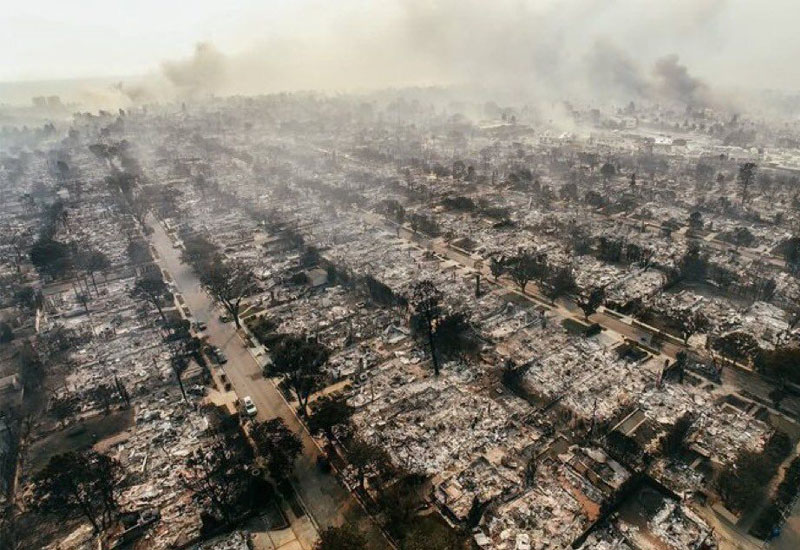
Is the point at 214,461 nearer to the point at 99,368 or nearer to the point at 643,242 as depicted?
the point at 99,368

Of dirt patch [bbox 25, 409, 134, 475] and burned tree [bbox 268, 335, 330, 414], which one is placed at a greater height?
burned tree [bbox 268, 335, 330, 414]

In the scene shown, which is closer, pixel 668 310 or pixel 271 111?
pixel 668 310

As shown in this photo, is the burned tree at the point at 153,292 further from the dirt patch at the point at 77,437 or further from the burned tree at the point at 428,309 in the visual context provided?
the burned tree at the point at 428,309

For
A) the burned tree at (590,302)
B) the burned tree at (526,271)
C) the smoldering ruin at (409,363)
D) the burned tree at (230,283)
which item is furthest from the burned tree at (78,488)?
the burned tree at (590,302)

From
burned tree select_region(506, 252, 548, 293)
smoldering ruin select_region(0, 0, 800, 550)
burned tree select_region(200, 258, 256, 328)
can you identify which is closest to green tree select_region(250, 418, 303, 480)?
smoldering ruin select_region(0, 0, 800, 550)

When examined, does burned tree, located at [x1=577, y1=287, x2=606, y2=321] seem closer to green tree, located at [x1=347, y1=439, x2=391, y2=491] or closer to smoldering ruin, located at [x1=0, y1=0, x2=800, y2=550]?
smoldering ruin, located at [x1=0, y1=0, x2=800, y2=550]

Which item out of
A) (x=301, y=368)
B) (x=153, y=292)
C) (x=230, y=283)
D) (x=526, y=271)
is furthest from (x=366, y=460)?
(x=153, y=292)

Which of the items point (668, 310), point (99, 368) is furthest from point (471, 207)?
point (99, 368)

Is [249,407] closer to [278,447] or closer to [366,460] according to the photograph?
[278,447]
